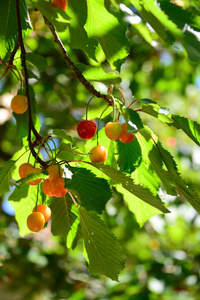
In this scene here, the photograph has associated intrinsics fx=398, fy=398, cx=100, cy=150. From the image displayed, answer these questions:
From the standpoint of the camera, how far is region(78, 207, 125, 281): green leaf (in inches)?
43.2

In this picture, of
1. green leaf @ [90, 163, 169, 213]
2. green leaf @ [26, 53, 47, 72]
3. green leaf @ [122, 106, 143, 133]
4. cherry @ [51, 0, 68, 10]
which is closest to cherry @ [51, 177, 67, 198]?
green leaf @ [90, 163, 169, 213]

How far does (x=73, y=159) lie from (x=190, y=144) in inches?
132

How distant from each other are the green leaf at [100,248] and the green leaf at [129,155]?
0.55 ft

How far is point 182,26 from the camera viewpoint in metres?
0.70

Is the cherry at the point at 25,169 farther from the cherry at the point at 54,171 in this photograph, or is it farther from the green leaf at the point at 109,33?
the green leaf at the point at 109,33

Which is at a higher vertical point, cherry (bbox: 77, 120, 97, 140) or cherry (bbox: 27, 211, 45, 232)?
cherry (bbox: 77, 120, 97, 140)

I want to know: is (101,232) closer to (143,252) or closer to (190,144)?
(143,252)

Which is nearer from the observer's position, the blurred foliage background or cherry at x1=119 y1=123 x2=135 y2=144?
cherry at x1=119 y1=123 x2=135 y2=144

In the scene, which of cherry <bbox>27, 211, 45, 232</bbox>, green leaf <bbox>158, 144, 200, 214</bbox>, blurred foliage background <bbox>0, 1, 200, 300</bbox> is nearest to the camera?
green leaf <bbox>158, 144, 200, 214</bbox>

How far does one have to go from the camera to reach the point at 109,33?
3.72ft

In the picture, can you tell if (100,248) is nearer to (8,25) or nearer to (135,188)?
(135,188)

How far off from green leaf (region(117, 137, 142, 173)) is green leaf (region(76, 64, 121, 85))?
180mm

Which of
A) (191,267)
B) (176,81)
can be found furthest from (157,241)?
(176,81)

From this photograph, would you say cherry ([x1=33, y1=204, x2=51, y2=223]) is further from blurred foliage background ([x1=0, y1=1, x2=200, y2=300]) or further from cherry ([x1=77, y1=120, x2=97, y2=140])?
blurred foliage background ([x1=0, y1=1, x2=200, y2=300])
